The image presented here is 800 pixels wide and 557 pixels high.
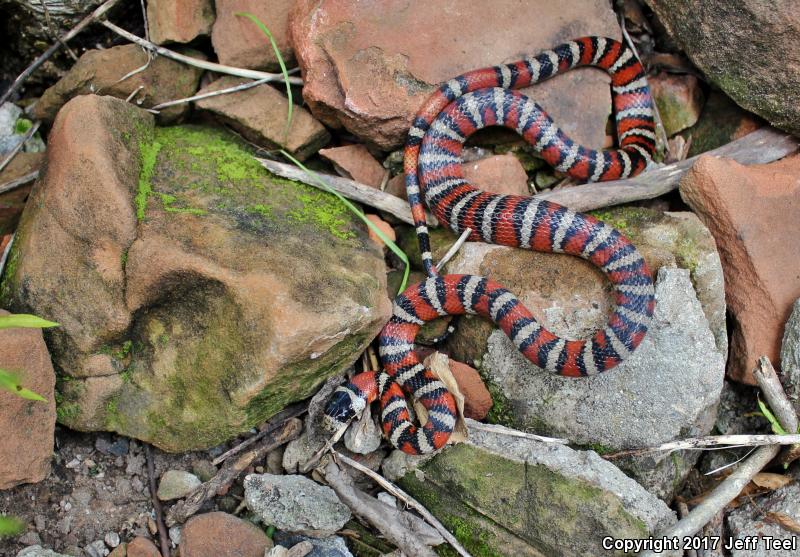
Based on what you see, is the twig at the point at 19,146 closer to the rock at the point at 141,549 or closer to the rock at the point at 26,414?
the rock at the point at 26,414

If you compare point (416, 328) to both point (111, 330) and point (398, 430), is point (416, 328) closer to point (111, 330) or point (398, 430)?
point (398, 430)

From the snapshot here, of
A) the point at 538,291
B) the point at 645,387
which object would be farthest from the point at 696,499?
the point at 538,291

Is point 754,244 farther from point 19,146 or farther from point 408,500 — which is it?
point 19,146

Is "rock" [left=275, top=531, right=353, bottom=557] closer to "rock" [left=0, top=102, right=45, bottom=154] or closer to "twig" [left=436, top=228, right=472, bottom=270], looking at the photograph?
"twig" [left=436, top=228, right=472, bottom=270]

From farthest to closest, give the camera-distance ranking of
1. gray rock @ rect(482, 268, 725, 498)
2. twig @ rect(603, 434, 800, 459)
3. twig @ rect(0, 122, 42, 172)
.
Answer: twig @ rect(0, 122, 42, 172)
gray rock @ rect(482, 268, 725, 498)
twig @ rect(603, 434, 800, 459)

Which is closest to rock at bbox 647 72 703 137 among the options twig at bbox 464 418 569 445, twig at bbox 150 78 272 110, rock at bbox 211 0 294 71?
twig at bbox 464 418 569 445

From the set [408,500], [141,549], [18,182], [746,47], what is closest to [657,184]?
[746,47]

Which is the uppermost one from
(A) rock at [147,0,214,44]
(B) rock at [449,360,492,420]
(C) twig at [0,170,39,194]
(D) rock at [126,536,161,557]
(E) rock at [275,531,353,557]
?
(A) rock at [147,0,214,44]
